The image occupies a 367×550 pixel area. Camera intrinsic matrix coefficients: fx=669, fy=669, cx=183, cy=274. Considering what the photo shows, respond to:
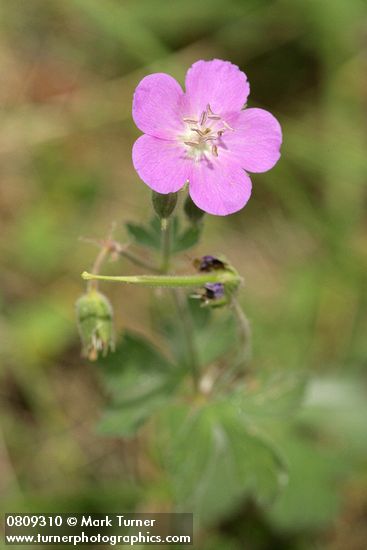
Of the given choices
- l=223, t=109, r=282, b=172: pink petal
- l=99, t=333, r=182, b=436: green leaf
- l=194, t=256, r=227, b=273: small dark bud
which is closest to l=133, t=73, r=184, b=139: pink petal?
l=223, t=109, r=282, b=172: pink petal

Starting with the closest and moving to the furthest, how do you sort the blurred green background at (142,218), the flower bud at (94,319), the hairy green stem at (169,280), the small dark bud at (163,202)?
the hairy green stem at (169,280)
the small dark bud at (163,202)
the flower bud at (94,319)
the blurred green background at (142,218)

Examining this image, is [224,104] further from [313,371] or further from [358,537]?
[358,537]

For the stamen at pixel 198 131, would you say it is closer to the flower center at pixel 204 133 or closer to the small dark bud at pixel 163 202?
the flower center at pixel 204 133

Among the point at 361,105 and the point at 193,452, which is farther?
the point at 361,105

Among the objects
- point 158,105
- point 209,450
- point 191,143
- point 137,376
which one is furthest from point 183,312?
point 158,105

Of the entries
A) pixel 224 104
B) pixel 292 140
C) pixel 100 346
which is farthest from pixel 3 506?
pixel 292 140

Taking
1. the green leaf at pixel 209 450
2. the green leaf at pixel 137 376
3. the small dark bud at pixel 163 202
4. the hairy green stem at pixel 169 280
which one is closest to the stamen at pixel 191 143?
the small dark bud at pixel 163 202
